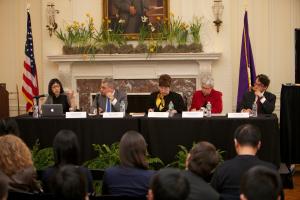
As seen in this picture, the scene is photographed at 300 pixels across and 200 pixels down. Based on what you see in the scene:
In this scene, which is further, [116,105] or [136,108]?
[136,108]

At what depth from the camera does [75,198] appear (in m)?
2.34

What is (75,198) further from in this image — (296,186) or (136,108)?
(136,108)

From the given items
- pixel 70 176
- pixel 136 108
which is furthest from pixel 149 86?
pixel 70 176

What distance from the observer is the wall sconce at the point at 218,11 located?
8219 millimetres

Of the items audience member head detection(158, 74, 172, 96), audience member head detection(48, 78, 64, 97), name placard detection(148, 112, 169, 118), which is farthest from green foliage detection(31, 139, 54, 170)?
audience member head detection(158, 74, 172, 96)

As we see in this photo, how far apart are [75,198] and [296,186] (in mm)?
4416

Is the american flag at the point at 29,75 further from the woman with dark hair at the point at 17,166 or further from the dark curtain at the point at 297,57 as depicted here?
the woman with dark hair at the point at 17,166

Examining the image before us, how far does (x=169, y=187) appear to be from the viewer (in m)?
2.15

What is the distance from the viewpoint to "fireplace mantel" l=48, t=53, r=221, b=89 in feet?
27.0

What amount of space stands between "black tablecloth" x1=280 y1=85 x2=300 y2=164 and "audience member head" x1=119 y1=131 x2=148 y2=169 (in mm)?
3811

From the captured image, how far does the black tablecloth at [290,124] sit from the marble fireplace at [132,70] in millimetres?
1839

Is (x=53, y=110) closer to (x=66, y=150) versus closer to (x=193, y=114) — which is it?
(x=193, y=114)

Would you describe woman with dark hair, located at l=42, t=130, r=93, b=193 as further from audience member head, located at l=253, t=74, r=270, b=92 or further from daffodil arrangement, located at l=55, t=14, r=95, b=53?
daffodil arrangement, located at l=55, t=14, r=95, b=53

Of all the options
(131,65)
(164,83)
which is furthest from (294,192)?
(131,65)
